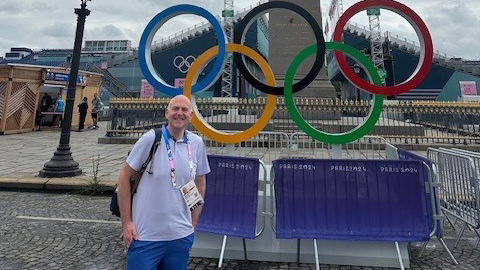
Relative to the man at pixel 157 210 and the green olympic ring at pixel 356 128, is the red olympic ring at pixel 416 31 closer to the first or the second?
the green olympic ring at pixel 356 128

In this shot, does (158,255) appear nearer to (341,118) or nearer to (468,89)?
(341,118)

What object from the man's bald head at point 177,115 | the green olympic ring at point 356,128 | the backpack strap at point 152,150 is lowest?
the backpack strap at point 152,150

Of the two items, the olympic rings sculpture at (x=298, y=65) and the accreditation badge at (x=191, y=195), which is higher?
the olympic rings sculpture at (x=298, y=65)

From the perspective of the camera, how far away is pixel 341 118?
14.2 meters

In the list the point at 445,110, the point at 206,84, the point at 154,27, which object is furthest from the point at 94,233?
the point at 445,110

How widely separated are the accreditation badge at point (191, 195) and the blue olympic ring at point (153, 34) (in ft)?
10.1

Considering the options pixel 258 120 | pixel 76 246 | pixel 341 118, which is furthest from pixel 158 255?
pixel 341 118

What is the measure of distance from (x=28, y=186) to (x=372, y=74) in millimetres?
7182

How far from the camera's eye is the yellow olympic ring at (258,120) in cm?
478

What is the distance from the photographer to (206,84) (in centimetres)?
502

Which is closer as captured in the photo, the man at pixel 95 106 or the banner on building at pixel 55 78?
the banner on building at pixel 55 78

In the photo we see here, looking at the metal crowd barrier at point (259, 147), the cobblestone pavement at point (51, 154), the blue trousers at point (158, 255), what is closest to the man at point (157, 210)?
the blue trousers at point (158, 255)

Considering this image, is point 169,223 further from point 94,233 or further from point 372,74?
point 372,74

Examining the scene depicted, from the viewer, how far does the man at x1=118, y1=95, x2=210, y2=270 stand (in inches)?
75.9
